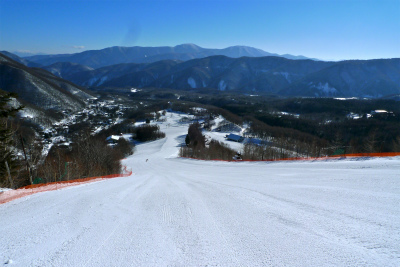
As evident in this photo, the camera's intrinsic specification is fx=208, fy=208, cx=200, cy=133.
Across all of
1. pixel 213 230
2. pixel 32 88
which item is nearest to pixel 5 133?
pixel 213 230

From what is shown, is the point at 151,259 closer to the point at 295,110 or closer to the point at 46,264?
the point at 46,264

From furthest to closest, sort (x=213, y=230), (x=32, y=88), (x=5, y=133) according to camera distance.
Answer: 1. (x=32, y=88)
2. (x=5, y=133)
3. (x=213, y=230)

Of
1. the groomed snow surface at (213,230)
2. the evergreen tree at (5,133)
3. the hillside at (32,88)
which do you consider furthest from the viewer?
the hillside at (32,88)

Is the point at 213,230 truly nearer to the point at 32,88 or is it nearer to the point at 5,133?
the point at 5,133

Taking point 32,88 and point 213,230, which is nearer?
point 213,230

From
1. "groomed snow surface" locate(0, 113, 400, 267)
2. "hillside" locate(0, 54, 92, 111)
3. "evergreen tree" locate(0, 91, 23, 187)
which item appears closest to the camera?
"groomed snow surface" locate(0, 113, 400, 267)

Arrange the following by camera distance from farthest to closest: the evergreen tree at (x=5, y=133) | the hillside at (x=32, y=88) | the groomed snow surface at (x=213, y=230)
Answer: the hillside at (x=32, y=88) < the evergreen tree at (x=5, y=133) < the groomed snow surface at (x=213, y=230)

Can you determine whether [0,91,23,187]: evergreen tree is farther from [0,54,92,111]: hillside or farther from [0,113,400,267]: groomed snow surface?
[0,54,92,111]: hillside

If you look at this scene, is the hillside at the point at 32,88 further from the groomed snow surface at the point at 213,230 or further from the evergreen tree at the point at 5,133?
the groomed snow surface at the point at 213,230

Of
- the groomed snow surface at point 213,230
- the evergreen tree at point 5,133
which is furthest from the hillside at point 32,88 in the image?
the groomed snow surface at point 213,230

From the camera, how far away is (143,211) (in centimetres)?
371

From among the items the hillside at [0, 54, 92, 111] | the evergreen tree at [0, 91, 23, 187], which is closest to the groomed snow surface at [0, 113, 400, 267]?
the evergreen tree at [0, 91, 23, 187]

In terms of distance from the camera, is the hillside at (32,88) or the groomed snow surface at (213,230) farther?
the hillside at (32,88)

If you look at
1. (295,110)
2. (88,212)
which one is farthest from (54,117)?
(295,110)
